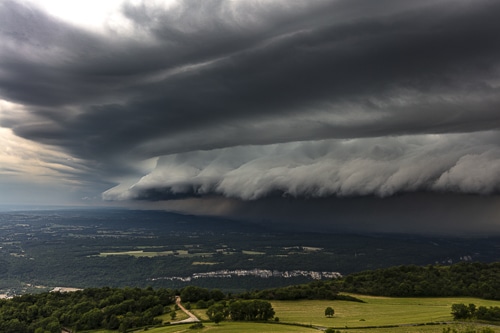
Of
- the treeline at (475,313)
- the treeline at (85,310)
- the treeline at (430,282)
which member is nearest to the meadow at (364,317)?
the treeline at (475,313)

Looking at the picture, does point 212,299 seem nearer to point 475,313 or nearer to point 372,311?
point 372,311

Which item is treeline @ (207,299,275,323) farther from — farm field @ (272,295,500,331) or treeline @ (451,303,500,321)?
treeline @ (451,303,500,321)

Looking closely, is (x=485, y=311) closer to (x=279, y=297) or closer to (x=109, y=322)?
→ (x=279, y=297)

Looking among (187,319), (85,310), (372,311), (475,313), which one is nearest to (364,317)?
(372,311)

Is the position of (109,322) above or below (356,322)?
below

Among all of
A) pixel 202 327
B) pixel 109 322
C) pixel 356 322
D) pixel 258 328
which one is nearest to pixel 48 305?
pixel 109 322

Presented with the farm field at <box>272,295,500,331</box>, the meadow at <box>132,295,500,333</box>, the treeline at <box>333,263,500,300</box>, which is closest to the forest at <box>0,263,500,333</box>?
the treeline at <box>333,263,500,300</box>

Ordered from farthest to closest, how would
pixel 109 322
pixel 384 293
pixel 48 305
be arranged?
pixel 384 293 < pixel 48 305 < pixel 109 322
